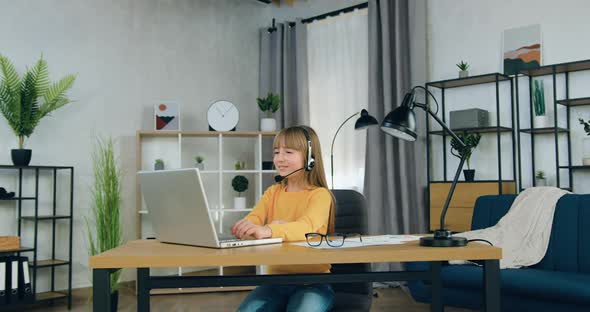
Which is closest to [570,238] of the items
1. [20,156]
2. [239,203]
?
[239,203]

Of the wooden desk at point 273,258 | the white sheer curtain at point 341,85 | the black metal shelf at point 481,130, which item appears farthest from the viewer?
the white sheer curtain at point 341,85

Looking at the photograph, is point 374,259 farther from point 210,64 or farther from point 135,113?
point 210,64

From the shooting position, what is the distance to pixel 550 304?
8.78 ft

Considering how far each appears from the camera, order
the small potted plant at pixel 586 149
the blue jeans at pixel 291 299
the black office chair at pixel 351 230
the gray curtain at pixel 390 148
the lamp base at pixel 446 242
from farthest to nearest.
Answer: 1. the gray curtain at pixel 390 148
2. the small potted plant at pixel 586 149
3. the black office chair at pixel 351 230
4. the blue jeans at pixel 291 299
5. the lamp base at pixel 446 242

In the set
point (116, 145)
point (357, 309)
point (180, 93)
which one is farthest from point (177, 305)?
point (357, 309)

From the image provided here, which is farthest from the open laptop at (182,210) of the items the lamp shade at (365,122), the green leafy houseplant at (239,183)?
the green leafy houseplant at (239,183)

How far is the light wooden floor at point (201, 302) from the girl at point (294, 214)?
2.05 m

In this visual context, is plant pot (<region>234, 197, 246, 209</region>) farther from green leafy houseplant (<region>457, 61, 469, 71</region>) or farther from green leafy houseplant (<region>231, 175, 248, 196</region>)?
green leafy houseplant (<region>457, 61, 469, 71</region>)

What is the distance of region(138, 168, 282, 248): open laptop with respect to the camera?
145cm

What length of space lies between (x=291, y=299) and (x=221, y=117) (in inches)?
129

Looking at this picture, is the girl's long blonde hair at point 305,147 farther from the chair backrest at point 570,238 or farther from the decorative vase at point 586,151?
the decorative vase at point 586,151

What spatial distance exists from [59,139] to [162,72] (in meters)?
1.16

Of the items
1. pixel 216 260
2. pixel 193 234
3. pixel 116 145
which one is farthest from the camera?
pixel 116 145

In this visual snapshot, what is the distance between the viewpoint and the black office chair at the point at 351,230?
1943 mm
